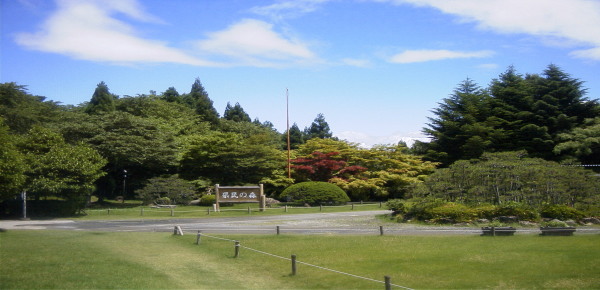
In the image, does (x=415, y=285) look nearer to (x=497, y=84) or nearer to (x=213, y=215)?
(x=213, y=215)

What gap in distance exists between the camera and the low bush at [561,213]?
69.8 ft

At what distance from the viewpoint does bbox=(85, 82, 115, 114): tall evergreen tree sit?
52.1 metres

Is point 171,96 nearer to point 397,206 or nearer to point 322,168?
point 322,168

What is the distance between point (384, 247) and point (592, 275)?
274 inches

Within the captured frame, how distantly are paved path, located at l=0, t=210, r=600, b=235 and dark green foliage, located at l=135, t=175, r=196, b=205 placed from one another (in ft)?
29.2

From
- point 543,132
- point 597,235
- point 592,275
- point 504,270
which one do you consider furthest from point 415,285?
point 543,132

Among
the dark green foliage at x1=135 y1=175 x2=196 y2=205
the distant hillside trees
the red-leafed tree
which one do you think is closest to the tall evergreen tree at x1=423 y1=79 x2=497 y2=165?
the distant hillside trees

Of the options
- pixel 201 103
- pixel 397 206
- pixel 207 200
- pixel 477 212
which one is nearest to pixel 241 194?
pixel 207 200

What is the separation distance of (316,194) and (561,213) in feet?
66.7

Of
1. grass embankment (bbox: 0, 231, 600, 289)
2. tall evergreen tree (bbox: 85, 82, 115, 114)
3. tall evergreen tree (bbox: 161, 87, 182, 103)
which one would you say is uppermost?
tall evergreen tree (bbox: 161, 87, 182, 103)

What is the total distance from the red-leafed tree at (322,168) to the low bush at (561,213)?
2217 cm

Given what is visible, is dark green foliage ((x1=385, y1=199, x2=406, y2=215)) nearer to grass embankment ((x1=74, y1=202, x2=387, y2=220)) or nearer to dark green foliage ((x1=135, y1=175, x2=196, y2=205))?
grass embankment ((x1=74, y1=202, x2=387, y2=220))

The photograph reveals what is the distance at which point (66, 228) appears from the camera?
2525 centimetres

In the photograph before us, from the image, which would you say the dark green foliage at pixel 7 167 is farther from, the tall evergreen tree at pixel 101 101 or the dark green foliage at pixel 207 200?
the tall evergreen tree at pixel 101 101
